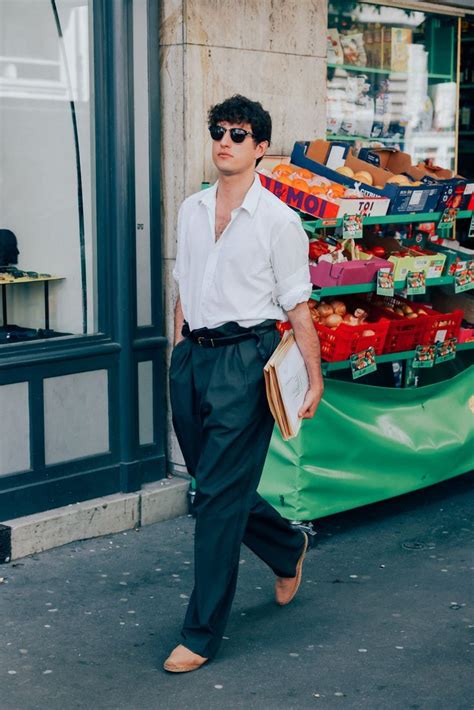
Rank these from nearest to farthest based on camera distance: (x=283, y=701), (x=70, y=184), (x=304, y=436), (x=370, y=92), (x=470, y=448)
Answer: (x=283, y=701) → (x=304, y=436) → (x=70, y=184) → (x=470, y=448) → (x=370, y=92)

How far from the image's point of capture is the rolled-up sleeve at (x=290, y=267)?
4.10 meters

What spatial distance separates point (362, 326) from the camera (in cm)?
557

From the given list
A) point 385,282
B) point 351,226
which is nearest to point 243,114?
point 351,226

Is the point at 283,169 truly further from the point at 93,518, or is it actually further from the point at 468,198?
the point at 93,518

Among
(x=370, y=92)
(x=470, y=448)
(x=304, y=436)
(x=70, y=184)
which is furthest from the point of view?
(x=370, y=92)

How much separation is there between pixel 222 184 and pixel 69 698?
1.94 m

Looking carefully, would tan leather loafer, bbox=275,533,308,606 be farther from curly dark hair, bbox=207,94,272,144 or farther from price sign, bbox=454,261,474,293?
price sign, bbox=454,261,474,293

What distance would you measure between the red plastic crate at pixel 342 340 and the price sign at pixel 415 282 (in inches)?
13.8

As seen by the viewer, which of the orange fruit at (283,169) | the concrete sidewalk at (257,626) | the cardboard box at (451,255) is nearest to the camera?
the concrete sidewalk at (257,626)

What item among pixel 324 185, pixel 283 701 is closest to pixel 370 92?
pixel 324 185

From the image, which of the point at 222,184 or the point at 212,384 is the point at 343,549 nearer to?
the point at 212,384

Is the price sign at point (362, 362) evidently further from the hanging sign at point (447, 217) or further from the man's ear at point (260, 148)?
the man's ear at point (260, 148)

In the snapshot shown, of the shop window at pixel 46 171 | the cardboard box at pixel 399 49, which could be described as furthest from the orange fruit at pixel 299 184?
the cardboard box at pixel 399 49

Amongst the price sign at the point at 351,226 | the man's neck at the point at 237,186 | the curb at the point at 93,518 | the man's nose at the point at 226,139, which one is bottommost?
the curb at the point at 93,518
